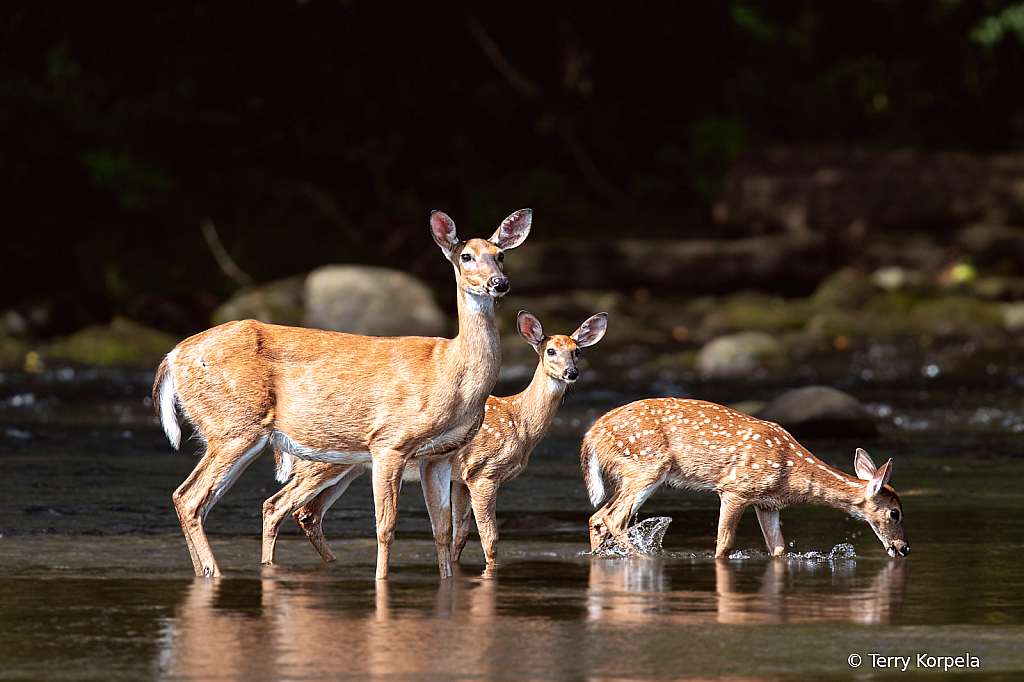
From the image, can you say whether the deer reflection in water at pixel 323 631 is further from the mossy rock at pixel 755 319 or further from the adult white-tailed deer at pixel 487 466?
the mossy rock at pixel 755 319

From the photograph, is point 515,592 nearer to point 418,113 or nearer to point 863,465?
point 863,465

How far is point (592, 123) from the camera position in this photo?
1387 inches

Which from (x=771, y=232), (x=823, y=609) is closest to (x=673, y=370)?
(x=771, y=232)

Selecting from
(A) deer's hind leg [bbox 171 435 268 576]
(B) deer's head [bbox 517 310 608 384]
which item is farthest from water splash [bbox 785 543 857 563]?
(A) deer's hind leg [bbox 171 435 268 576]

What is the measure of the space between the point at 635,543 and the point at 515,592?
1.78m

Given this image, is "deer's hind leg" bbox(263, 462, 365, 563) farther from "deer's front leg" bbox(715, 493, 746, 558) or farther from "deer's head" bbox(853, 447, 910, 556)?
"deer's head" bbox(853, 447, 910, 556)

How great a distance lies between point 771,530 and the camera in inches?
370

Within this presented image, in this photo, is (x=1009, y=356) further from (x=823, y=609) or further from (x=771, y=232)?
(x=823, y=609)

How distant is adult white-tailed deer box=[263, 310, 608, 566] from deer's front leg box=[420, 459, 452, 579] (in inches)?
7.5

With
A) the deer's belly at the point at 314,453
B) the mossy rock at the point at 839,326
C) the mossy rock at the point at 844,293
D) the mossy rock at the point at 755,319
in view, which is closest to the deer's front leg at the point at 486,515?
the deer's belly at the point at 314,453

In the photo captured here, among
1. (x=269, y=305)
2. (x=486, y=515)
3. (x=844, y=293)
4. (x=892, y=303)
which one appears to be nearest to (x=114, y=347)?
(x=269, y=305)

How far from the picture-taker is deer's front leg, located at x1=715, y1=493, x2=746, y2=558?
914 centimetres

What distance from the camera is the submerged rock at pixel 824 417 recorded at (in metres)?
14.4

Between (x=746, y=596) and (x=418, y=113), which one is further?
(x=418, y=113)
